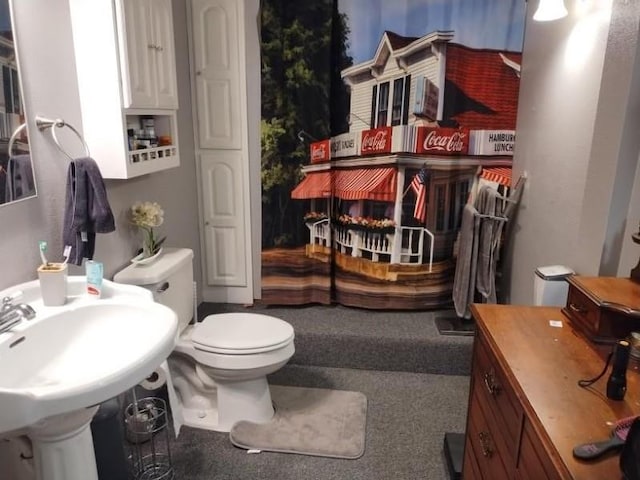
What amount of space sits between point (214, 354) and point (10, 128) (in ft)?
3.66

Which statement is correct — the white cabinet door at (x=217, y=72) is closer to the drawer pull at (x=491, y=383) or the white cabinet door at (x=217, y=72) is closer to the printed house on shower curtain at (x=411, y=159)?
the printed house on shower curtain at (x=411, y=159)

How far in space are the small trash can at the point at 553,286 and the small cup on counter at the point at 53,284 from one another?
1.68 meters

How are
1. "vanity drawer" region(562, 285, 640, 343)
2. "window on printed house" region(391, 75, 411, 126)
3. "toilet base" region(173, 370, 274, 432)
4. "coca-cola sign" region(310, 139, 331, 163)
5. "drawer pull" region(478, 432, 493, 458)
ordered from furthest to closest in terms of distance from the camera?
"coca-cola sign" region(310, 139, 331, 163) < "window on printed house" region(391, 75, 411, 126) < "toilet base" region(173, 370, 274, 432) < "drawer pull" region(478, 432, 493, 458) < "vanity drawer" region(562, 285, 640, 343)

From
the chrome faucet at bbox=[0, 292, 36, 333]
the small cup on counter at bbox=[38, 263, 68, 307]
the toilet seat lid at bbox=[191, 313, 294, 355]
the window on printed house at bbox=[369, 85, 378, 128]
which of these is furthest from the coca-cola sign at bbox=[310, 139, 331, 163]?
the chrome faucet at bbox=[0, 292, 36, 333]

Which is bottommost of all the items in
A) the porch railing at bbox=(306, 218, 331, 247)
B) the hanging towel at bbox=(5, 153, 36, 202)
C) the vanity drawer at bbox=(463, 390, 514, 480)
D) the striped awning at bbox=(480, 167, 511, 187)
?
the vanity drawer at bbox=(463, 390, 514, 480)

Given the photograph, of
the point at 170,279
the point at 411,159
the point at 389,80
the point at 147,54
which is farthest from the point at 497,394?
the point at 389,80

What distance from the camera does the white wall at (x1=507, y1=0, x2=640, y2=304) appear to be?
1555 millimetres

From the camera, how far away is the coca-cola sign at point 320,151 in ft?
8.91

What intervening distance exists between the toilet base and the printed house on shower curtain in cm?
95

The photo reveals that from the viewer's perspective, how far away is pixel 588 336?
131 centimetres

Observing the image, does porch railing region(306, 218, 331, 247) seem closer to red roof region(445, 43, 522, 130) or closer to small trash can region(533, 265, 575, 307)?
red roof region(445, 43, 522, 130)

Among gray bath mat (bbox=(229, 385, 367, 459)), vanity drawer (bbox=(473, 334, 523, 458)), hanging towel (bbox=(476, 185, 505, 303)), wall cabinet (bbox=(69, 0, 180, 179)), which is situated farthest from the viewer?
hanging towel (bbox=(476, 185, 505, 303))

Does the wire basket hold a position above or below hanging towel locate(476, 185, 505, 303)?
below

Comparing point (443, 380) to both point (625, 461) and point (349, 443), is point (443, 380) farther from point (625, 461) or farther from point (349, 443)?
point (625, 461)
